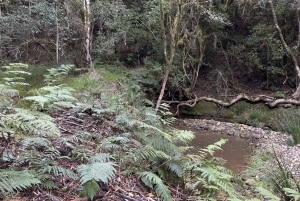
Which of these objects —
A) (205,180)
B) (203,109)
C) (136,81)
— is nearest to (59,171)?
(205,180)

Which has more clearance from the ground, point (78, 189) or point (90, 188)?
point (90, 188)

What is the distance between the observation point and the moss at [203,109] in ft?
38.0

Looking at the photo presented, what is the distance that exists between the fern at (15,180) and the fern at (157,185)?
1072 millimetres

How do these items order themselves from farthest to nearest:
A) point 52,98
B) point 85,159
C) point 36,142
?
1. point 52,98
2. point 85,159
3. point 36,142

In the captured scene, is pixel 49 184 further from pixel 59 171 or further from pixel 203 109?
pixel 203 109

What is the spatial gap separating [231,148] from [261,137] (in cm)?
168

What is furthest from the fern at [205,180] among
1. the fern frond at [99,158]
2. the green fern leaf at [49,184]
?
the green fern leaf at [49,184]

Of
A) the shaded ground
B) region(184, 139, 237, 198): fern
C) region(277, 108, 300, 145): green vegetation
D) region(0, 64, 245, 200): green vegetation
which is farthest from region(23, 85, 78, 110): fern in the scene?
region(277, 108, 300, 145): green vegetation

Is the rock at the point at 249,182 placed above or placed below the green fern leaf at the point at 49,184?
below

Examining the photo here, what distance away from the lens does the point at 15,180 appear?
1.96m

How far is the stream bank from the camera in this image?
5836 mm

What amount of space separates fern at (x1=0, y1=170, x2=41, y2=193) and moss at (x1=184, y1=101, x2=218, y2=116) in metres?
9.95

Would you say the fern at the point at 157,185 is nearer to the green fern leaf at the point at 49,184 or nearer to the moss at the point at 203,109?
the green fern leaf at the point at 49,184

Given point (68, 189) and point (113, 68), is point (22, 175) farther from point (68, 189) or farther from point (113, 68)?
point (113, 68)
